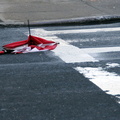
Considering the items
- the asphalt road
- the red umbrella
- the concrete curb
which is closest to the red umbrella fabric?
the red umbrella

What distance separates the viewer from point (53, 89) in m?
6.65

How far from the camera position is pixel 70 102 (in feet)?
20.1

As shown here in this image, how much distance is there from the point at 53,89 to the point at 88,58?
2051 millimetres

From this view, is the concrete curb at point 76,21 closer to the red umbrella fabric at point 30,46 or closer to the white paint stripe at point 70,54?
the white paint stripe at point 70,54

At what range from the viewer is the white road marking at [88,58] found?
271 inches

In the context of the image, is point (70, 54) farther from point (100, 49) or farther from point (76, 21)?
point (76, 21)

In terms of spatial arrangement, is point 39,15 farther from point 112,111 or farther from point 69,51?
point 112,111

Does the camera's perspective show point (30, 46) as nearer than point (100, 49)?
Yes

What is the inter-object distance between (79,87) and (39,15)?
22.1 feet

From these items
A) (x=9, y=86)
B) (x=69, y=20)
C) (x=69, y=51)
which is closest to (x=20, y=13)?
(x=69, y=20)

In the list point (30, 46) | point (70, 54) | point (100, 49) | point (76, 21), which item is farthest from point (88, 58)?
point (76, 21)

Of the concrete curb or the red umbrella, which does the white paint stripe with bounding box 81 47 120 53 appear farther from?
the concrete curb

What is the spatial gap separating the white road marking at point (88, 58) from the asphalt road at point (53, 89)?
0.02 m

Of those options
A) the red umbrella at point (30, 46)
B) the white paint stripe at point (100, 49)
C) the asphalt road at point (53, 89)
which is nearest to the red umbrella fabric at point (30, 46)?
the red umbrella at point (30, 46)
